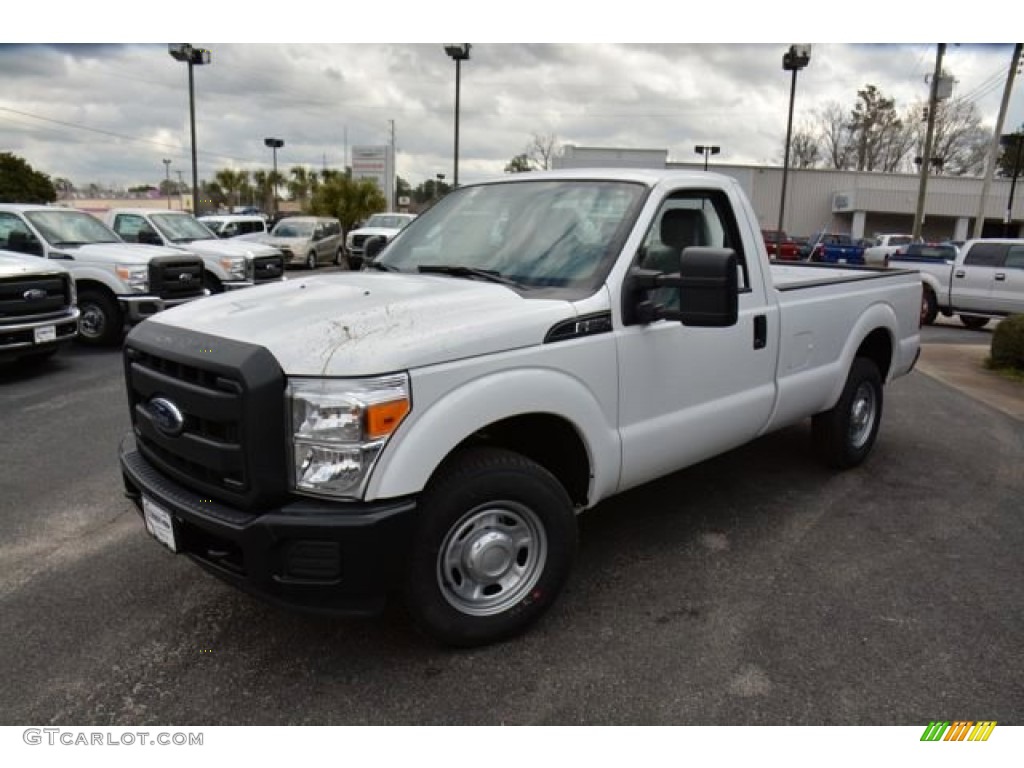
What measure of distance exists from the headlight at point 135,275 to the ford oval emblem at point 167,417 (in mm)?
8360

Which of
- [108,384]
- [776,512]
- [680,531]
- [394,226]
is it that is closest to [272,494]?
[680,531]

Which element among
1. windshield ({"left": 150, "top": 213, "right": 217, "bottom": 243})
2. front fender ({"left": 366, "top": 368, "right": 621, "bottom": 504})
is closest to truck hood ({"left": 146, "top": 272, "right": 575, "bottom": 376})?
front fender ({"left": 366, "top": 368, "right": 621, "bottom": 504})

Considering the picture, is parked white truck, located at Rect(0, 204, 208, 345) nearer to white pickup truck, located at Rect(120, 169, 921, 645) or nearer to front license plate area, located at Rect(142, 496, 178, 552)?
white pickup truck, located at Rect(120, 169, 921, 645)

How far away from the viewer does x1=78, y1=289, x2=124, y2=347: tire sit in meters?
10.5

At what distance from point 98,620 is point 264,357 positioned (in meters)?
1.67

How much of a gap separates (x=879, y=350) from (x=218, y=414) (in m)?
4.92

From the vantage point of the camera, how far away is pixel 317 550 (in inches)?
103

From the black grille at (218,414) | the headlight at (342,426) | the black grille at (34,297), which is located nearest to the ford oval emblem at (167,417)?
the black grille at (218,414)

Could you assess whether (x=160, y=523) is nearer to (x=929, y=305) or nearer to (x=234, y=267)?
(x=234, y=267)

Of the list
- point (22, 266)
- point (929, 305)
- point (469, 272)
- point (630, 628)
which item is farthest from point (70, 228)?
point (929, 305)

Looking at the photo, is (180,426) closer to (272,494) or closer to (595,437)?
(272,494)

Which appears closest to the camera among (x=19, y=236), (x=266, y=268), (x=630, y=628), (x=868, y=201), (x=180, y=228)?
(x=630, y=628)

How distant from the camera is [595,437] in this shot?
3.33 metres

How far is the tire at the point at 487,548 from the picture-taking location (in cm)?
284
